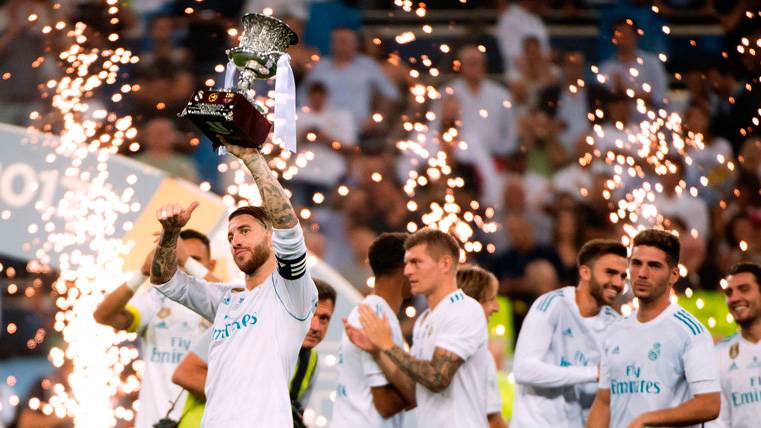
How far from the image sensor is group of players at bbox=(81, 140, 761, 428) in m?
5.85

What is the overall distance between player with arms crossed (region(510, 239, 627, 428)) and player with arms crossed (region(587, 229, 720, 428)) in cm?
82

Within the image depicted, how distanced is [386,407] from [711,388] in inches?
68.4

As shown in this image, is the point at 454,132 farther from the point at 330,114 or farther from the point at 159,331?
the point at 159,331

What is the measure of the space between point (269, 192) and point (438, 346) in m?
1.74

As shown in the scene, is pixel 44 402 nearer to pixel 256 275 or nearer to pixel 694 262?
pixel 256 275

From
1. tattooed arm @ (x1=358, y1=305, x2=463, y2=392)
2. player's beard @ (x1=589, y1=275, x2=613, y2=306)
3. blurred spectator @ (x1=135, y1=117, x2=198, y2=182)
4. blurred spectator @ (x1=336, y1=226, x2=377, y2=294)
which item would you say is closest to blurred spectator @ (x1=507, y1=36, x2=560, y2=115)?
blurred spectator @ (x1=336, y1=226, x2=377, y2=294)

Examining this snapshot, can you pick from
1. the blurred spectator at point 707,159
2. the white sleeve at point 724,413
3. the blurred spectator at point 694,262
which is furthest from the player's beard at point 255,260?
the blurred spectator at point 707,159

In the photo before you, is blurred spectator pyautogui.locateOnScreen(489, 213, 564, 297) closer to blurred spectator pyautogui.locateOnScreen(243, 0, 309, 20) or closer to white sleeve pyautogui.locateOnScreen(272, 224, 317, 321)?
blurred spectator pyautogui.locateOnScreen(243, 0, 309, 20)

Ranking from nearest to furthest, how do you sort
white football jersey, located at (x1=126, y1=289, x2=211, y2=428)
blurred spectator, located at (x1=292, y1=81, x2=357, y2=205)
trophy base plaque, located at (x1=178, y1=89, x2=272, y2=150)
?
trophy base plaque, located at (x1=178, y1=89, x2=272, y2=150) < white football jersey, located at (x1=126, y1=289, x2=211, y2=428) < blurred spectator, located at (x1=292, y1=81, x2=357, y2=205)

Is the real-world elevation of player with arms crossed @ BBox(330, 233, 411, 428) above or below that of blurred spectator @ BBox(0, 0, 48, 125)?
below

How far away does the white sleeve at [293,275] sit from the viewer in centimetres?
559

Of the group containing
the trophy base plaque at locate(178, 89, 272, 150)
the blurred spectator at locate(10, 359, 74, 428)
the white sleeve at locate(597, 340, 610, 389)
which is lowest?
the blurred spectator at locate(10, 359, 74, 428)

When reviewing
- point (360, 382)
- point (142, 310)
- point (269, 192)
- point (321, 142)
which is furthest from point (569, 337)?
point (321, 142)

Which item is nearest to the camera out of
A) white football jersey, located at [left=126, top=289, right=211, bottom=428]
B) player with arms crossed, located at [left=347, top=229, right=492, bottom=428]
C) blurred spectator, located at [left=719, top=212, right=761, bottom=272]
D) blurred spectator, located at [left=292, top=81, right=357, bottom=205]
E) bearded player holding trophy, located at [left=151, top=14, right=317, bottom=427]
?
bearded player holding trophy, located at [left=151, top=14, right=317, bottom=427]
